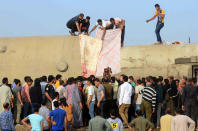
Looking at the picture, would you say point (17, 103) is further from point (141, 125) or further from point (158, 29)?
point (158, 29)

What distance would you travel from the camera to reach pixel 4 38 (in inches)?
871

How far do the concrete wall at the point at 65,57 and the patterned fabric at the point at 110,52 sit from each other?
0.95 ft

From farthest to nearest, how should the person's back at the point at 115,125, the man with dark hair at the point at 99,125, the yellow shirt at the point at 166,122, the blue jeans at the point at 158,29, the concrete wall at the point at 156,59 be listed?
the blue jeans at the point at 158,29 → the concrete wall at the point at 156,59 → the yellow shirt at the point at 166,122 → the person's back at the point at 115,125 → the man with dark hair at the point at 99,125

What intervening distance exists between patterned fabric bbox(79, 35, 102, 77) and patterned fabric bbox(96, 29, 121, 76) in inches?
7.9

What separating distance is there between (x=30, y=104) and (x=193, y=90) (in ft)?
19.0

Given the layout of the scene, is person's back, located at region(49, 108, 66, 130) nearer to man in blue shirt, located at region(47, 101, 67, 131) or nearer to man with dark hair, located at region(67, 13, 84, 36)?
man in blue shirt, located at region(47, 101, 67, 131)

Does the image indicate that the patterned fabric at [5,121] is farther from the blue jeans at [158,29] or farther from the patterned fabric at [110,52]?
the blue jeans at [158,29]

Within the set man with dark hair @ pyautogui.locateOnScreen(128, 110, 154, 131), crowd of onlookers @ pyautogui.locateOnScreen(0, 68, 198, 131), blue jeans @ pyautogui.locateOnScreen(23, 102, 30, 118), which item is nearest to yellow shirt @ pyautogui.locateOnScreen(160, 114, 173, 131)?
man with dark hair @ pyautogui.locateOnScreen(128, 110, 154, 131)

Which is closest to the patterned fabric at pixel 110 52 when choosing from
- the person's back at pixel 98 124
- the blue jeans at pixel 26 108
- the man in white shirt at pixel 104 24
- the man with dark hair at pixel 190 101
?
the man in white shirt at pixel 104 24

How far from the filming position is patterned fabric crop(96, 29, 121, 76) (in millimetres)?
19859

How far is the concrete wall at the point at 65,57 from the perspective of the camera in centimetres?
1923

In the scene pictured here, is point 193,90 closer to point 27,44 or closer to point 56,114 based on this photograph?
point 56,114

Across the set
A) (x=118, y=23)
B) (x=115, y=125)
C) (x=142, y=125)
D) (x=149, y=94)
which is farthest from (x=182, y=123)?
(x=118, y=23)

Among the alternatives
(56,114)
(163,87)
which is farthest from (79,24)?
(56,114)
